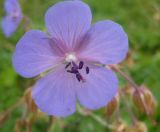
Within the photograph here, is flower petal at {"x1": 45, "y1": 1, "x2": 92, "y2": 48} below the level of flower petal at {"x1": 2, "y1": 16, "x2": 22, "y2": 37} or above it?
above

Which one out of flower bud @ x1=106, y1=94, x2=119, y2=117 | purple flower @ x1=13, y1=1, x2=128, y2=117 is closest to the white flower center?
purple flower @ x1=13, y1=1, x2=128, y2=117

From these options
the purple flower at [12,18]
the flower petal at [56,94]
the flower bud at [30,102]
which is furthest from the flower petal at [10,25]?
the flower petal at [56,94]

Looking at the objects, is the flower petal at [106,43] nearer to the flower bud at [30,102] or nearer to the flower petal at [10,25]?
the flower bud at [30,102]

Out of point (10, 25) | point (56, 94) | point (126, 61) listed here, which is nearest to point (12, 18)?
point (10, 25)

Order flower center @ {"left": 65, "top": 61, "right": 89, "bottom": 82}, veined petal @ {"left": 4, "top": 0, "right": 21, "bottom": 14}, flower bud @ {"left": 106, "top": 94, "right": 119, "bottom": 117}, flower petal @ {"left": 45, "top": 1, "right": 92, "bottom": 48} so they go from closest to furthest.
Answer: flower petal @ {"left": 45, "top": 1, "right": 92, "bottom": 48}, flower center @ {"left": 65, "top": 61, "right": 89, "bottom": 82}, flower bud @ {"left": 106, "top": 94, "right": 119, "bottom": 117}, veined petal @ {"left": 4, "top": 0, "right": 21, "bottom": 14}

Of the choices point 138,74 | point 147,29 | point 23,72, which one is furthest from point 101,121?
point 147,29

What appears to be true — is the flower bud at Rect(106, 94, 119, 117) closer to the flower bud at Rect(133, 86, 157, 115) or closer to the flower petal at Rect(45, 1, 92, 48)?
the flower bud at Rect(133, 86, 157, 115)

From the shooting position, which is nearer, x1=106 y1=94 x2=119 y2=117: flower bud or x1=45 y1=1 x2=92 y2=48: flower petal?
x1=45 y1=1 x2=92 y2=48: flower petal
